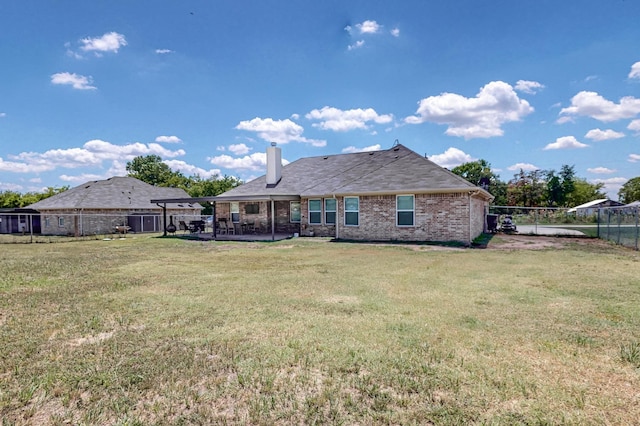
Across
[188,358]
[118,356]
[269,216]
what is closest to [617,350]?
[188,358]

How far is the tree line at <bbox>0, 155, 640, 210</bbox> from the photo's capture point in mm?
40138

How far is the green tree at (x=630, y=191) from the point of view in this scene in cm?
5187

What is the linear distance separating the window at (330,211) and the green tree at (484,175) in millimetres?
34187

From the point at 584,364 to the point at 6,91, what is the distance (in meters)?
24.5

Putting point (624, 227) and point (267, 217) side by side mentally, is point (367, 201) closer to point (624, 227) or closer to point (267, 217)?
point (267, 217)

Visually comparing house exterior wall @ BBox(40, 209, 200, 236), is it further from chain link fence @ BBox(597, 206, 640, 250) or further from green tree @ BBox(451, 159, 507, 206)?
green tree @ BBox(451, 159, 507, 206)

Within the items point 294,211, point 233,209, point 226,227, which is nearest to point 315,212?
point 294,211

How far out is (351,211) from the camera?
16125 mm

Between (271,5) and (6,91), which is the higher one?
(271,5)

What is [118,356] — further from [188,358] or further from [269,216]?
[269,216]

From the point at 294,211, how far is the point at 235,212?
4.21 m

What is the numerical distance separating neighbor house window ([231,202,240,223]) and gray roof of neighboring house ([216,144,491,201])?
696 mm

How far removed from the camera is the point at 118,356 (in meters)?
3.30

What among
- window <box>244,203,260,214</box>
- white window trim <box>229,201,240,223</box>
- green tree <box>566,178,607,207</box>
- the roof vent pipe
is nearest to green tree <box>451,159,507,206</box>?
green tree <box>566,178,607,207</box>
